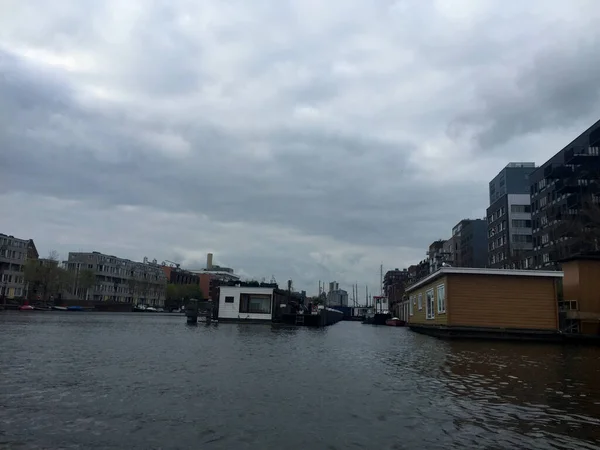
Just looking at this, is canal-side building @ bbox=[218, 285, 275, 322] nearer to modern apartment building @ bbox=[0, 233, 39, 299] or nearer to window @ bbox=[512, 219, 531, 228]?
window @ bbox=[512, 219, 531, 228]

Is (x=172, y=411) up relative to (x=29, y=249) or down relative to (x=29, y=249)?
down

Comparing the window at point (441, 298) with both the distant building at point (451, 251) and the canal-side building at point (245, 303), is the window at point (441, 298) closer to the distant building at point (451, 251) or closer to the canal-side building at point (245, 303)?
the canal-side building at point (245, 303)

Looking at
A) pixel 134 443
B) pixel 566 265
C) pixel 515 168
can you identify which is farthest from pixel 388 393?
pixel 515 168

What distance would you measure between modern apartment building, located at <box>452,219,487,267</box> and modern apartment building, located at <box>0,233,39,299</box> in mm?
107242

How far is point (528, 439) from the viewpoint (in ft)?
30.1

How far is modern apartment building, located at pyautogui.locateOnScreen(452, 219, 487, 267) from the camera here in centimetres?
13162

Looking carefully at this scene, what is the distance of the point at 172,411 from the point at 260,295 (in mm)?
55562

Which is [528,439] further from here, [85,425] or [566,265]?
[566,265]

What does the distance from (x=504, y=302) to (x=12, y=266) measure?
4568 inches

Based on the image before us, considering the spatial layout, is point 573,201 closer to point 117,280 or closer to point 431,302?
point 431,302

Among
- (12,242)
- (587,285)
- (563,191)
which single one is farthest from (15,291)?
(587,285)

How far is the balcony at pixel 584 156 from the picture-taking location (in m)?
84.5

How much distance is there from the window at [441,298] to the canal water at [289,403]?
59.2 ft

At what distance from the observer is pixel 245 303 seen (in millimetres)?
66375
